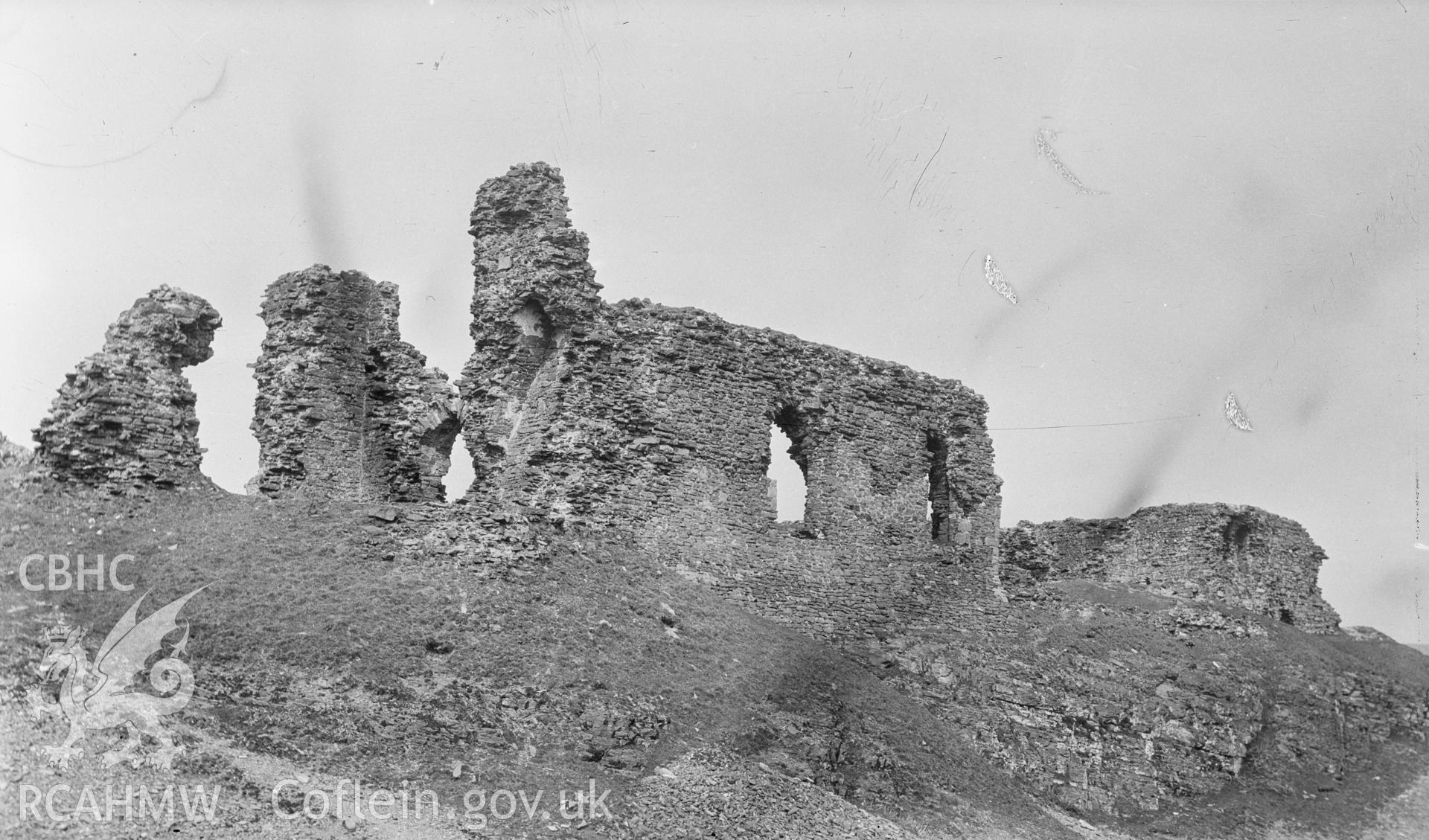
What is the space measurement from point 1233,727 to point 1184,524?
1150 cm

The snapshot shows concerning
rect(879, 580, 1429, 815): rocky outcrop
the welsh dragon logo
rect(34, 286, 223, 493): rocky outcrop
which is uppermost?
rect(34, 286, 223, 493): rocky outcrop

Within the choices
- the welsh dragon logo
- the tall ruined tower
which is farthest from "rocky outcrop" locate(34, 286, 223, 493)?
the tall ruined tower

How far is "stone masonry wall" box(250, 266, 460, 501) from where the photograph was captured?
65.5 feet

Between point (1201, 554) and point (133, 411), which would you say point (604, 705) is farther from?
point (1201, 554)

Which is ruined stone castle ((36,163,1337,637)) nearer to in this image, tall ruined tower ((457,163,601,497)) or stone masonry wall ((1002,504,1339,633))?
tall ruined tower ((457,163,601,497))

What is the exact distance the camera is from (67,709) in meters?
11.8

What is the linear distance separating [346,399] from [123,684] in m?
8.42

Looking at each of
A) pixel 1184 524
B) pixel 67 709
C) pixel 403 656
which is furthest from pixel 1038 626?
pixel 67 709

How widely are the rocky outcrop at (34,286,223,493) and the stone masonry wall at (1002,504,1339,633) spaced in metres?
19.5

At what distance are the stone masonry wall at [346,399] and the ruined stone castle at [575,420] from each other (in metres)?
0.03

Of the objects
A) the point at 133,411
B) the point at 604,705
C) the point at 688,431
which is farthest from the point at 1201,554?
the point at 133,411

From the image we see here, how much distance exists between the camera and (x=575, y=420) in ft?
65.1

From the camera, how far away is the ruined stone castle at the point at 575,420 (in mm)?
18125

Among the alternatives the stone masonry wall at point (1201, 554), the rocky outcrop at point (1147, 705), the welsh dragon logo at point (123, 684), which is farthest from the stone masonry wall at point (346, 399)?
the stone masonry wall at point (1201, 554)
